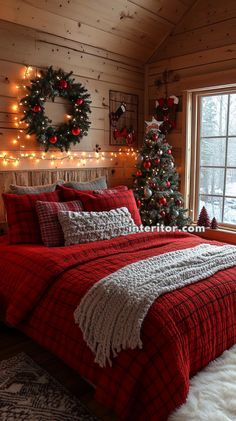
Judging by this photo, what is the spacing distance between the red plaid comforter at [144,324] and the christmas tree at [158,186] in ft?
3.39

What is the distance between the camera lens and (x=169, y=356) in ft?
4.88

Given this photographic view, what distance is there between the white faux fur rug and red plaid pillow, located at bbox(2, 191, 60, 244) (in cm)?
151

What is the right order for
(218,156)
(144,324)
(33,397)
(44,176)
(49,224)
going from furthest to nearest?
1. (218,156)
2. (44,176)
3. (49,224)
4. (33,397)
5. (144,324)

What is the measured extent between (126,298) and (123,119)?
2.76 metres

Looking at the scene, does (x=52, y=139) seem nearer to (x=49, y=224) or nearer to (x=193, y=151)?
(x=49, y=224)

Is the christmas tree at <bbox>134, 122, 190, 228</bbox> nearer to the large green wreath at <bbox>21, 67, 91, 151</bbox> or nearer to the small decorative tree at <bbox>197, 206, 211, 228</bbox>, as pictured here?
the small decorative tree at <bbox>197, 206, 211, 228</bbox>

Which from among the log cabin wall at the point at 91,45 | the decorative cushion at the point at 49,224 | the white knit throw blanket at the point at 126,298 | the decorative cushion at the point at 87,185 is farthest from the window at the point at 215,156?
the decorative cushion at the point at 49,224

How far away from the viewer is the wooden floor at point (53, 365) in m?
1.78

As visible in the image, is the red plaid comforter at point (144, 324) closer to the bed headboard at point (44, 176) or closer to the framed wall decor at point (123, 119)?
the bed headboard at point (44, 176)

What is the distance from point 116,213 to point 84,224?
33 cm

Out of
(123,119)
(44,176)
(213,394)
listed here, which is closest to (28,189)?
(44,176)

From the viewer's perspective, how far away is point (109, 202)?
9.45 ft

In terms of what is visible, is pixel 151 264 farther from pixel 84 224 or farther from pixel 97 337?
pixel 84 224

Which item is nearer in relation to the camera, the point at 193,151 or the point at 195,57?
the point at 195,57
